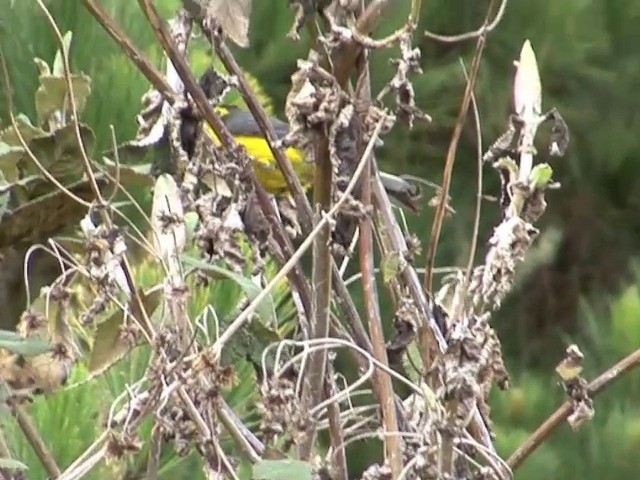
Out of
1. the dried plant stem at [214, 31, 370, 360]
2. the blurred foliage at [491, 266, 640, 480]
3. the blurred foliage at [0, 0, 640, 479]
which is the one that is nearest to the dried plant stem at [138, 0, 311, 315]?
the dried plant stem at [214, 31, 370, 360]

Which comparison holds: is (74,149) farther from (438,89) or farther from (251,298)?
(438,89)

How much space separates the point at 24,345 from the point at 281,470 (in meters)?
0.13

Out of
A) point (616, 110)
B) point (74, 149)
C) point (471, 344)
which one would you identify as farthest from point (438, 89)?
point (471, 344)

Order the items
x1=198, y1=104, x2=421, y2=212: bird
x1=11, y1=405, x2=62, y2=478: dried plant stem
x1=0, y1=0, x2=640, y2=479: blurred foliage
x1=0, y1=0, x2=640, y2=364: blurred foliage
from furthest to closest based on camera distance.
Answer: x1=0, y1=0, x2=640, y2=364: blurred foliage < x1=0, y1=0, x2=640, y2=479: blurred foliage < x1=198, y1=104, x2=421, y2=212: bird < x1=11, y1=405, x2=62, y2=478: dried plant stem

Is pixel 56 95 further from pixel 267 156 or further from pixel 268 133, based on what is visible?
pixel 267 156

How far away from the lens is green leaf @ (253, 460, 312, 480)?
401 mm

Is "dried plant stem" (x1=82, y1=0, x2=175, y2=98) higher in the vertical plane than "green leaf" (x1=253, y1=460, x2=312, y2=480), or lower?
higher

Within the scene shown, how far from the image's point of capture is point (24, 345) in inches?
18.5

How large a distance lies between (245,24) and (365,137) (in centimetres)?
6

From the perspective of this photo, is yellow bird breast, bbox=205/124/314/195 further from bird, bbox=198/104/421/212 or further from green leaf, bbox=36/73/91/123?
green leaf, bbox=36/73/91/123

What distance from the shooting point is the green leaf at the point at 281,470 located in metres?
0.40

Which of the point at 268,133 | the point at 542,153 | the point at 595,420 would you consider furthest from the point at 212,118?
the point at 542,153

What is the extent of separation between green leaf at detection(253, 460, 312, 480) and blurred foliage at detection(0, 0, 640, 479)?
339 mm

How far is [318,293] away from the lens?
1.44 ft
